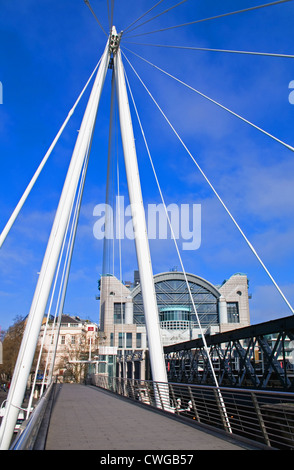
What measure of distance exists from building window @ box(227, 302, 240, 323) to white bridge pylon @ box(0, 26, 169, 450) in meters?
65.5

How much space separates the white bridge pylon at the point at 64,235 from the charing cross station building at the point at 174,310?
5748 centimetres

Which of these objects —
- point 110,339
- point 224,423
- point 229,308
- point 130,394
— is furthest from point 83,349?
point 224,423

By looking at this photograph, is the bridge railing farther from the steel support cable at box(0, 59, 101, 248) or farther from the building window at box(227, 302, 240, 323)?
the building window at box(227, 302, 240, 323)

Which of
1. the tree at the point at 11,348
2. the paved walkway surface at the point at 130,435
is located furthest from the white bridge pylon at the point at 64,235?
the tree at the point at 11,348

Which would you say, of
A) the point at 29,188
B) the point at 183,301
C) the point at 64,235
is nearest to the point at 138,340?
the point at 183,301

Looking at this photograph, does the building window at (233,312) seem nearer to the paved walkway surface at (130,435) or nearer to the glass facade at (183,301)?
the glass facade at (183,301)

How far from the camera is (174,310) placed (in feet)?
246

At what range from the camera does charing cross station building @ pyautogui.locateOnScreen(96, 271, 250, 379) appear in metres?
72.0

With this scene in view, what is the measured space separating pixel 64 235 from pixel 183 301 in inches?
2723


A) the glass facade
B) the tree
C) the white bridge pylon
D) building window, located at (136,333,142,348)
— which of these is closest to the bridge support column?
the white bridge pylon

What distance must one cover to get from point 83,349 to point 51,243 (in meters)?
58.3

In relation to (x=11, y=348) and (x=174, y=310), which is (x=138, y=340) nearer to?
(x=174, y=310)
